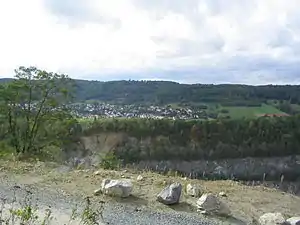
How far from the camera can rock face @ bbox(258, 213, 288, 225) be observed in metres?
8.02

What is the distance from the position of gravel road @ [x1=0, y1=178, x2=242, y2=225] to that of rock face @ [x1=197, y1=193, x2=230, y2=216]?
0.23 meters

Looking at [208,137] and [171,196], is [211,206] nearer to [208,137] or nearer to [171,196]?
[171,196]

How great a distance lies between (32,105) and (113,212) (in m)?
11.7

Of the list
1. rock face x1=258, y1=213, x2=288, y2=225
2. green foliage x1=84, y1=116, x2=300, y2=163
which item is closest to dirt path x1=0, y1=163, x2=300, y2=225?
rock face x1=258, y1=213, x2=288, y2=225

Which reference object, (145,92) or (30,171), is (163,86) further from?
(30,171)

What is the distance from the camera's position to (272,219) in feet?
26.6

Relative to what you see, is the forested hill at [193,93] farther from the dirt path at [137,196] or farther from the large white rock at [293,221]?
the large white rock at [293,221]

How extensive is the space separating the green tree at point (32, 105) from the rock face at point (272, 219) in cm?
1225

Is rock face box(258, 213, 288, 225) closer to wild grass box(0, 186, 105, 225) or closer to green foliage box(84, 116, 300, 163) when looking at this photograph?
wild grass box(0, 186, 105, 225)

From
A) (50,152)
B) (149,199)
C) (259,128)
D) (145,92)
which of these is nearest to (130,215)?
(149,199)

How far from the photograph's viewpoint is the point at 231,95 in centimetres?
8581

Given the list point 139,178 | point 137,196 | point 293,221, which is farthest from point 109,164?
point 293,221

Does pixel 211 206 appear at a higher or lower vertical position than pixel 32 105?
lower

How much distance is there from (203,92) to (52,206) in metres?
83.5
